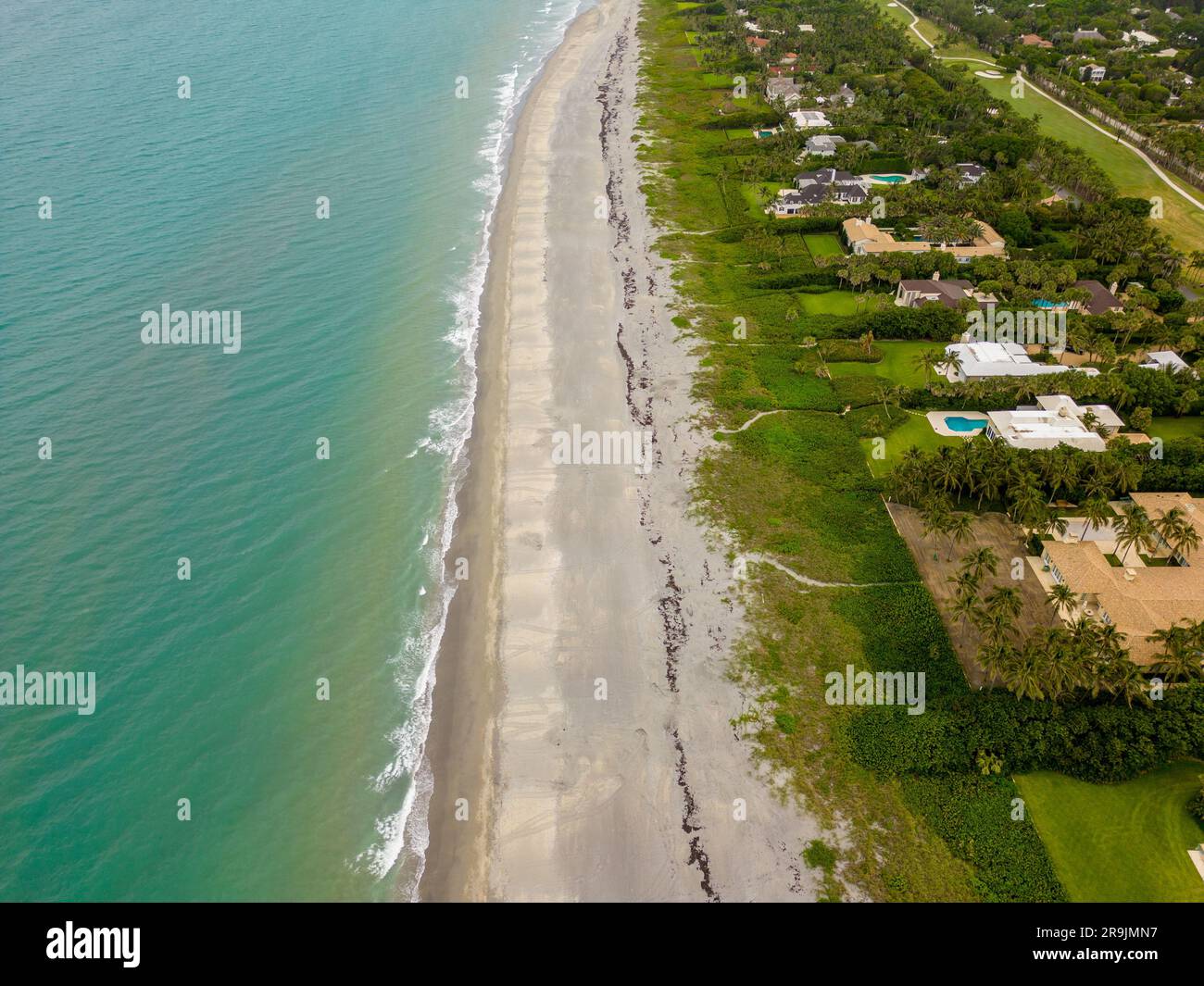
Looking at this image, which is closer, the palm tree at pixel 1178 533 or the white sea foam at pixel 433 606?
the white sea foam at pixel 433 606

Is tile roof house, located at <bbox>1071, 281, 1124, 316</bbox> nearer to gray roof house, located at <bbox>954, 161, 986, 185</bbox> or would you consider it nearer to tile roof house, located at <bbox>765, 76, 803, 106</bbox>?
gray roof house, located at <bbox>954, 161, 986, 185</bbox>

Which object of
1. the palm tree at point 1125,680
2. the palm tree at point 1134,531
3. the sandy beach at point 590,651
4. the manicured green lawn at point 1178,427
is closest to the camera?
the sandy beach at point 590,651

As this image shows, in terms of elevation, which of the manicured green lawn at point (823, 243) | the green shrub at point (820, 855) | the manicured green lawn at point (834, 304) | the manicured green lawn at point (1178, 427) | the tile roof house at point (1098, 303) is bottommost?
the green shrub at point (820, 855)

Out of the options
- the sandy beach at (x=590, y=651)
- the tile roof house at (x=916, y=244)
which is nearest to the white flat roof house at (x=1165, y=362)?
the tile roof house at (x=916, y=244)

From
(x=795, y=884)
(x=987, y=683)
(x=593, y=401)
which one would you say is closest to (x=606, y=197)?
(x=593, y=401)

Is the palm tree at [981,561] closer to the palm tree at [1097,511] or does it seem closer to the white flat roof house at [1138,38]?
the palm tree at [1097,511]

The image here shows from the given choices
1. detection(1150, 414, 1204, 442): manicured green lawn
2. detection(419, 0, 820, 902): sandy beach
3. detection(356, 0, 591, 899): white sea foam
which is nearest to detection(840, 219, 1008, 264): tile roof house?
detection(419, 0, 820, 902): sandy beach
